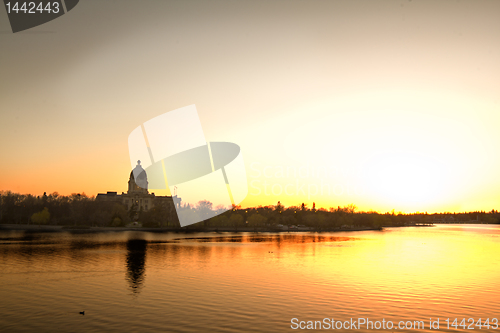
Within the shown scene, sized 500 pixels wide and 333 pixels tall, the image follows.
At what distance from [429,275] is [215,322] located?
104 ft

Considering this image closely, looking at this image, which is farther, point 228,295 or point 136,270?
point 136,270

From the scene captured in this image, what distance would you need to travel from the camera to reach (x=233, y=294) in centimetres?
3231

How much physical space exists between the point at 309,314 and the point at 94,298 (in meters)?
16.7

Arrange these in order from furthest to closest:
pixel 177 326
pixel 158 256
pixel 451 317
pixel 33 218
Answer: pixel 33 218, pixel 158 256, pixel 451 317, pixel 177 326

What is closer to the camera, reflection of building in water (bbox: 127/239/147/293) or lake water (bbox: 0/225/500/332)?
lake water (bbox: 0/225/500/332)

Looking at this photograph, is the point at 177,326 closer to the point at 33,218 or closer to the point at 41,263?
the point at 41,263

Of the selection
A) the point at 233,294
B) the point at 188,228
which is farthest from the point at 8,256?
the point at 188,228

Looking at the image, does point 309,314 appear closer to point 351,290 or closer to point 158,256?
point 351,290

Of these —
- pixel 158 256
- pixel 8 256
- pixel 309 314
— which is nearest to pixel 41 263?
pixel 8 256

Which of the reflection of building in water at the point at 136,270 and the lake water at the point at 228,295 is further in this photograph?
the reflection of building in water at the point at 136,270

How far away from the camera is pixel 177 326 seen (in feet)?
75.0

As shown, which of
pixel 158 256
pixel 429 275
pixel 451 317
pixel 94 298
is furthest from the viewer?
pixel 158 256

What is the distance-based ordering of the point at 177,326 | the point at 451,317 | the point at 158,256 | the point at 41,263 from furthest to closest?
the point at 158,256
the point at 41,263
the point at 451,317
the point at 177,326

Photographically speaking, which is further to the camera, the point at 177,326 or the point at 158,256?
the point at 158,256
